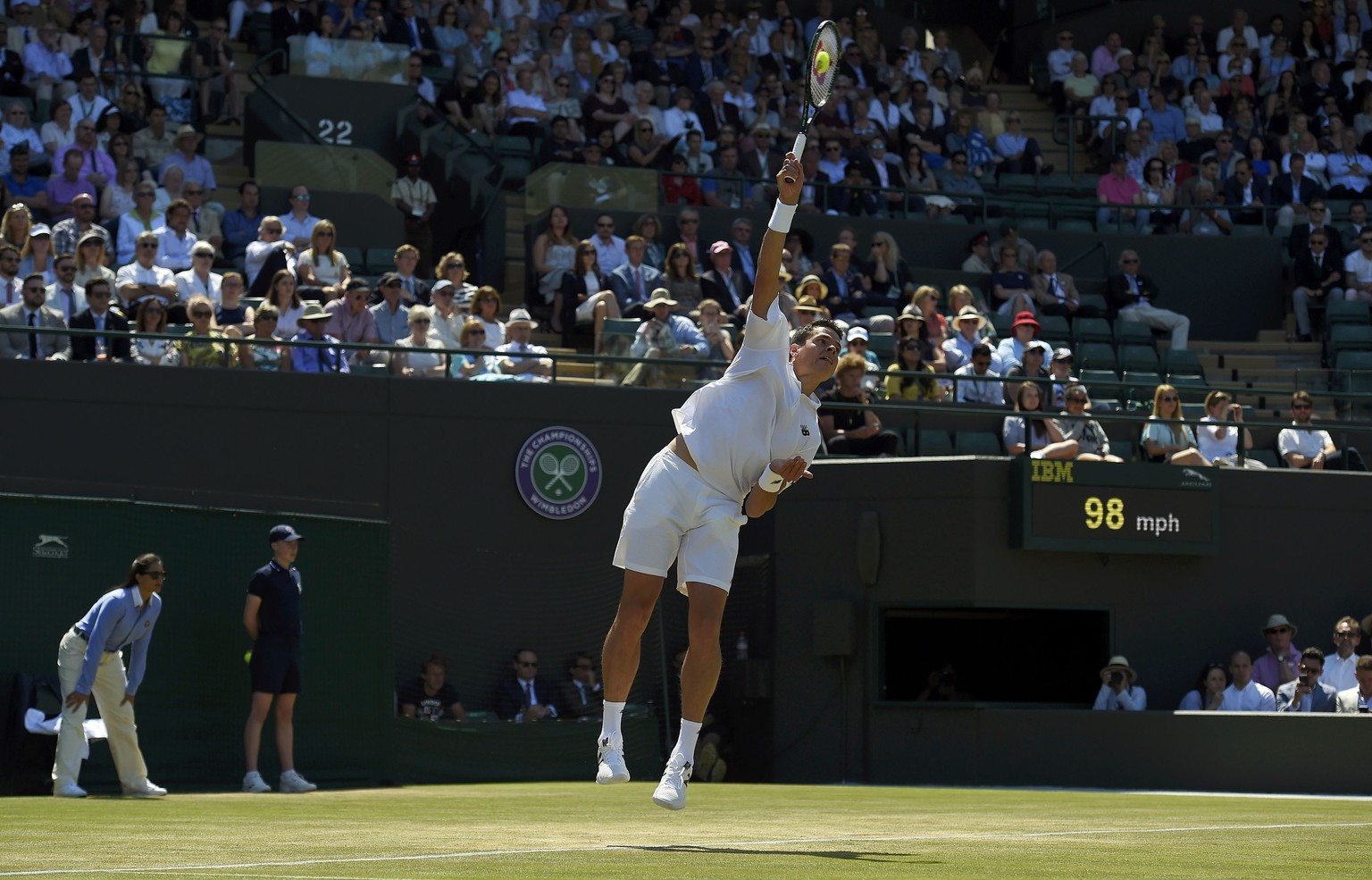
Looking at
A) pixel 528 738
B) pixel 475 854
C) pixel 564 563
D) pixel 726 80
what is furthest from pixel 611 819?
pixel 726 80

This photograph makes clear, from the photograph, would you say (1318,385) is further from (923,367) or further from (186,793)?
(186,793)

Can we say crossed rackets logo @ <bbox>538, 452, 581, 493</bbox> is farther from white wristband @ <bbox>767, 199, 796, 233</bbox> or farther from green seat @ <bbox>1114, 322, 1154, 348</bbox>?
white wristband @ <bbox>767, 199, 796, 233</bbox>

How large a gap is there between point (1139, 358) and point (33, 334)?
11046 millimetres

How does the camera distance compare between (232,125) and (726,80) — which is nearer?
(232,125)

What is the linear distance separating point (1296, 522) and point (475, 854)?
1210cm

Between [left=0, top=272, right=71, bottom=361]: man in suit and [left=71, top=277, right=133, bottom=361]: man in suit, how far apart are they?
11cm

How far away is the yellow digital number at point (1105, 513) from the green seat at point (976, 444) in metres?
1.16

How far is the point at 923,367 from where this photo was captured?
17391 millimetres

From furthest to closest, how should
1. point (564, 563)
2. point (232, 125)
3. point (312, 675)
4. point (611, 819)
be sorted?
point (232, 125) → point (564, 563) → point (312, 675) → point (611, 819)

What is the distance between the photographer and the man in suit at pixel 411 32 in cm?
2227

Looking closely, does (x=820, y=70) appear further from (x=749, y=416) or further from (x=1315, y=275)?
(x=1315, y=275)

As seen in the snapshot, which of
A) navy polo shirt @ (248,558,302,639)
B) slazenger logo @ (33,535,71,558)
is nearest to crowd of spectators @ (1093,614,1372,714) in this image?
navy polo shirt @ (248,558,302,639)

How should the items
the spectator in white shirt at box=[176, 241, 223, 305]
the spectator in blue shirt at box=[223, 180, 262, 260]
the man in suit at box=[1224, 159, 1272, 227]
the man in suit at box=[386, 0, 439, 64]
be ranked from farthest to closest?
the man in suit at box=[1224, 159, 1272, 227] → the man in suit at box=[386, 0, 439, 64] → the spectator in blue shirt at box=[223, 180, 262, 260] → the spectator in white shirt at box=[176, 241, 223, 305]

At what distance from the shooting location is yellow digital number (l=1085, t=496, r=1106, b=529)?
15773 mm
